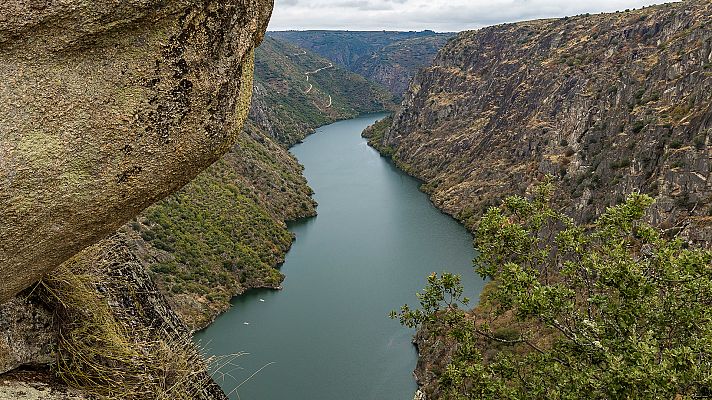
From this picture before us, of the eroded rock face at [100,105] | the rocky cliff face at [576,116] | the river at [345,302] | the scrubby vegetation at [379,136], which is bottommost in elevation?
the scrubby vegetation at [379,136]

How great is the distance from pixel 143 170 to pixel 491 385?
7.01 m

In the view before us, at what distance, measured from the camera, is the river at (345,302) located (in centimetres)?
3312

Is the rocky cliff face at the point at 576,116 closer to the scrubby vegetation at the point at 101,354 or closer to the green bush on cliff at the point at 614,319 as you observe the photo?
the green bush on cliff at the point at 614,319

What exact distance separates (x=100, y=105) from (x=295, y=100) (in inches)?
6159

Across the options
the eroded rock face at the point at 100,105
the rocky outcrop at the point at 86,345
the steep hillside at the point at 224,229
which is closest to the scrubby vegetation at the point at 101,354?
the rocky outcrop at the point at 86,345

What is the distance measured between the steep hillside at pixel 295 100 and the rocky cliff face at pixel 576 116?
2739 cm

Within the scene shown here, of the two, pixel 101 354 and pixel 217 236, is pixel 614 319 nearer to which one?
pixel 101 354

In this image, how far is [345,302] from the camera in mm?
44375

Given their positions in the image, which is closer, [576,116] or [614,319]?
[614,319]

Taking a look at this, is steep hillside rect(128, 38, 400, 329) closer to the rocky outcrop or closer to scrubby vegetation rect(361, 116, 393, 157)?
scrubby vegetation rect(361, 116, 393, 157)

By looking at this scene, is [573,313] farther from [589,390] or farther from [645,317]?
[589,390]

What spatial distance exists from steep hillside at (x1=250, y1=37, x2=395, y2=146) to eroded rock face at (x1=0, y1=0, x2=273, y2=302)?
346 feet

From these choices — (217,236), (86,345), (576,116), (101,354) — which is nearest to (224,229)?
(217,236)

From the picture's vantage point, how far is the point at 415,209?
73375 millimetres
